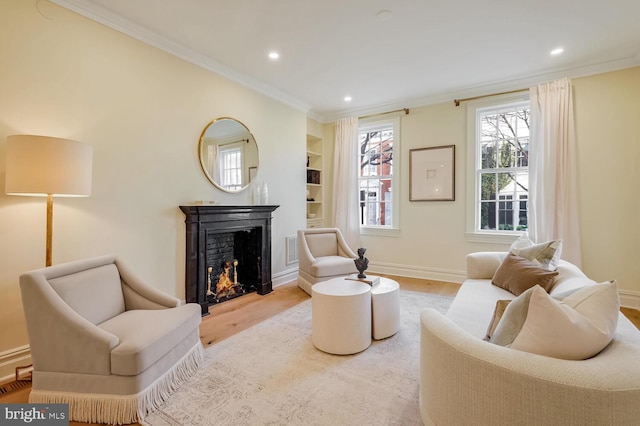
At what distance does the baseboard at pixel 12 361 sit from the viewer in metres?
2.05

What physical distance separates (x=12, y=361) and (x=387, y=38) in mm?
4030

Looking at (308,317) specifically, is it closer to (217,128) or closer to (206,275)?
(206,275)

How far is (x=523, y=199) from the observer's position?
4062 mm

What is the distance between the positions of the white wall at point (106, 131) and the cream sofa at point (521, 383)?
2606 millimetres

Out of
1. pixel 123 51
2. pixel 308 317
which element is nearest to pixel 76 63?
pixel 123 51

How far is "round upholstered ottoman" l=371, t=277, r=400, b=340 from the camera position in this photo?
8.32ft

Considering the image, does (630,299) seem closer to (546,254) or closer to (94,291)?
(546,254)

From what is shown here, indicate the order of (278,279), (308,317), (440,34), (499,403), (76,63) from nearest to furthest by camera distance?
(499,403) → (76,63) → (440,34) → (308,317) → (278,279)

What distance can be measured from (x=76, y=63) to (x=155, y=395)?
2.54 m

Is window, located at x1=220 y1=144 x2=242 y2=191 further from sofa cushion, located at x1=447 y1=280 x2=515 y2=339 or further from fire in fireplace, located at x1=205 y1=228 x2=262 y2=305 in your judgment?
sofa cushion, located at x1=447 y1=280 x2=515 y2=339

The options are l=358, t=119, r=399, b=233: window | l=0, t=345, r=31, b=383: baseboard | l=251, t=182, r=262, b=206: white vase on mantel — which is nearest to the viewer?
l=0, t=345, r=31, b=383: baseboard

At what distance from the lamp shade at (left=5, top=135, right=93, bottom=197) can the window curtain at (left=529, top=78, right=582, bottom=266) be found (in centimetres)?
465

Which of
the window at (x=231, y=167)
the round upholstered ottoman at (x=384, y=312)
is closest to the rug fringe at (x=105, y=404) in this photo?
the round upholstered ottoman at (x=384, y=312)

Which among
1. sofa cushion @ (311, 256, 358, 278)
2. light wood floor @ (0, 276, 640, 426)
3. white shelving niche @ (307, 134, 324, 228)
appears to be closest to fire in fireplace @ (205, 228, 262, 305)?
light wood floor @ (0, 276, 640, 426)
